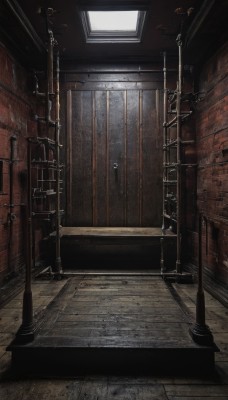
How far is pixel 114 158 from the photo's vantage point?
15.2 feet

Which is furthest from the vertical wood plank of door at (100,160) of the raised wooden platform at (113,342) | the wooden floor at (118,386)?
the wooden floor at (118,386)

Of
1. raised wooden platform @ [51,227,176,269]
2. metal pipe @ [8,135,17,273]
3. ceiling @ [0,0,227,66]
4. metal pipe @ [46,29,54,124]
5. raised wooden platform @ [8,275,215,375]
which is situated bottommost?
raised wooden platform @ [8,275,215,375]

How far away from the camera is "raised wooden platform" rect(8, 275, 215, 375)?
6.63ft

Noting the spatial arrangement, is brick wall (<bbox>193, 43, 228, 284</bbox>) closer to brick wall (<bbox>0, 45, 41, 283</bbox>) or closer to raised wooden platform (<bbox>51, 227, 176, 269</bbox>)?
raised wooden platform (<bbox>51, 227, 176, 269</bbox>)

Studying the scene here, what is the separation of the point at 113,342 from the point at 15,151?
2779 mm

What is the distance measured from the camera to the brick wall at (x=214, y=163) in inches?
132

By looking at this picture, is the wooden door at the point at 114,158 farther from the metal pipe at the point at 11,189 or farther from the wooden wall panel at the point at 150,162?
the metal pipe at the point at 11,189

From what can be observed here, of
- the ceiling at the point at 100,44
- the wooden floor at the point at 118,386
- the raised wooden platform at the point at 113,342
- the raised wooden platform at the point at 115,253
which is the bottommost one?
the wooden floor at the point at 118,386

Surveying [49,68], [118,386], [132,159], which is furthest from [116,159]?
[118,386]

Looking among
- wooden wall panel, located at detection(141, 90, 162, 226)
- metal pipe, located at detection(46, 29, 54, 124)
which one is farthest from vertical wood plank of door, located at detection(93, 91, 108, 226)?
metal pipe, located at detection(46, 29, 54, 124)

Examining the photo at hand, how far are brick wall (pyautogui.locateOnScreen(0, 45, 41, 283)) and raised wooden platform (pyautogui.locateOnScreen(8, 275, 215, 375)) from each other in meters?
1.15

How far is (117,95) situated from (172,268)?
2.96 meters

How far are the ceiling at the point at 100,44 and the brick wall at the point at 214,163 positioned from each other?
0.51m

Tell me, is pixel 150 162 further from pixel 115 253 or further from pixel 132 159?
pixel 115 253
